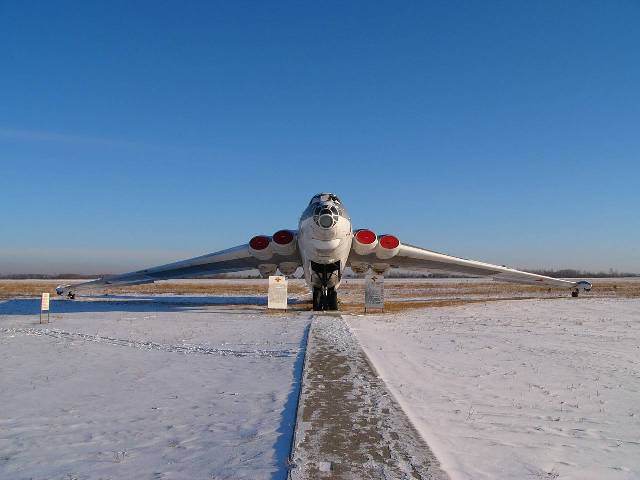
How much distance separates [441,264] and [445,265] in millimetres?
204

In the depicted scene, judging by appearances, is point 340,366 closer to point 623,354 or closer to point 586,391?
point 586,391

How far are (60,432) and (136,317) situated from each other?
12.8 meters

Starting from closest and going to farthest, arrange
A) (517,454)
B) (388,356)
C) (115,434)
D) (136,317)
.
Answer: (517,454)
(115,434)
(388,356)
(136,317)

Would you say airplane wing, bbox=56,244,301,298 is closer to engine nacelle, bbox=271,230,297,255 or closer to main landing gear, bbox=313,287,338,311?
engine nacelle, bbox=271,230,297,255

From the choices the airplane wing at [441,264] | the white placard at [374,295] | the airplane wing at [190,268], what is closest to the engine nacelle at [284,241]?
the airplane wing at [190,268]

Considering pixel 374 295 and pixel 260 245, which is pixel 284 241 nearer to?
pixel 260 245

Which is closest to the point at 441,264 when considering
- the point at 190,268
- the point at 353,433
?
the point at 190,268

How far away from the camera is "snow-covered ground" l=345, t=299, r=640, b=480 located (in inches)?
167

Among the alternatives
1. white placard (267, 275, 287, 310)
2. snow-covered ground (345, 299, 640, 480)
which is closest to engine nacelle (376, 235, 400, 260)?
white placard (267, 275, 287, 310)

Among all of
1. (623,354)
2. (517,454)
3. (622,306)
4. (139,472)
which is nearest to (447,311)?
(622,306)

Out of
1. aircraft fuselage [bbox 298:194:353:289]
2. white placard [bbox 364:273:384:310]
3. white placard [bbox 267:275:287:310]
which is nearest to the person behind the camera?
aircraft fuselage [bbox 298:194:353:289]

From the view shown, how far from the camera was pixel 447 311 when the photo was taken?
1939 centimetres

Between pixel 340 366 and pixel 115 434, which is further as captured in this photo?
pixel 340 366

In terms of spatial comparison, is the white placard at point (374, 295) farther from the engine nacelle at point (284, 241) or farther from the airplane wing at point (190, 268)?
the airplane wing at point (190, 268)
